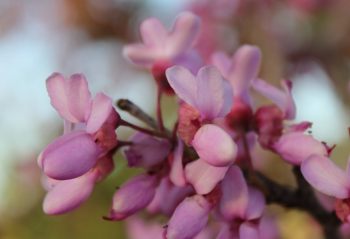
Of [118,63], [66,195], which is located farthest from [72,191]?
[118,63]

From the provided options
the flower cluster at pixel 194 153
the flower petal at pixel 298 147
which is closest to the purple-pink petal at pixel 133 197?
the flower cluster at pixel 194 153

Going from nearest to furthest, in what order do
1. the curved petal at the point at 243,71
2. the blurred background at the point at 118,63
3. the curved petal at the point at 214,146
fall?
the curved petal at the point at 214,146, the curved petal at the point at 243,71, the blurred background at the point at 118,63

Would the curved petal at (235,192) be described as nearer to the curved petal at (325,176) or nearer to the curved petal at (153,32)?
the curved petal at (325,176)

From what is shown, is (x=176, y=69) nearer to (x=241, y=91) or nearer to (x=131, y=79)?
(x=241, y=91)

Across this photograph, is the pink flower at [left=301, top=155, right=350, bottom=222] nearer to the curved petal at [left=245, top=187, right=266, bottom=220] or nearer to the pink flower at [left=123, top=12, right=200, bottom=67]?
the curved petal at [left=245, top=187, right=266, bottom=220]

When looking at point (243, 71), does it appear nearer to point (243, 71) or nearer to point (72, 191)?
point (243, 71)

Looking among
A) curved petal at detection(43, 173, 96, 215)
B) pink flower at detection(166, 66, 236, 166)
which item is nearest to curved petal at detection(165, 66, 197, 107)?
pink flower at detection(166, 66, 236, 166)
